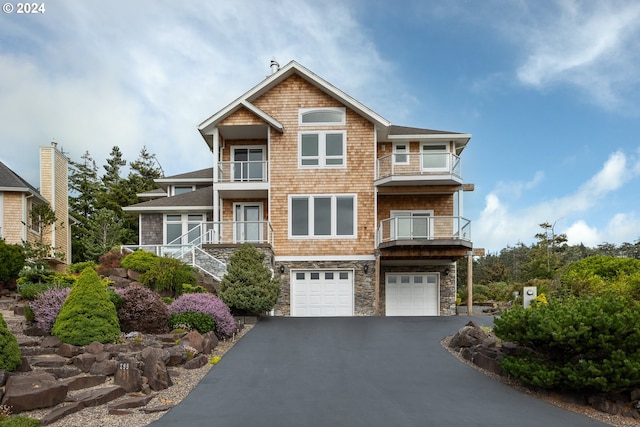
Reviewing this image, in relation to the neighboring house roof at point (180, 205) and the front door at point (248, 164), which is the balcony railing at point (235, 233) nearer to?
the neighboring house roof at point (180, 205)

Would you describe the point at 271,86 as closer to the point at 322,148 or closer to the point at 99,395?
the point at 322,148

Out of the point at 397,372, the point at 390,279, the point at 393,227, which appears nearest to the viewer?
the point at 397,372

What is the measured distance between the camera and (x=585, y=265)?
74.9ft

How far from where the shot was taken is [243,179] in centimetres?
2197

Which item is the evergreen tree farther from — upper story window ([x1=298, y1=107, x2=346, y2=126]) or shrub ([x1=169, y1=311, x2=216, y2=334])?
shrub ([x1=169, y1=311, x2=216, y2=334])

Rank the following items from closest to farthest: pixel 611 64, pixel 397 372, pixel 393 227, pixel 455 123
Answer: pixel 397 372, pixel 611 64, pixel 393 227, pixel 455 123

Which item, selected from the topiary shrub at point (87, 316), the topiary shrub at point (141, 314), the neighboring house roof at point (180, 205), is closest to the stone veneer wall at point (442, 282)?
the neighboring house roof at point (180, 205)

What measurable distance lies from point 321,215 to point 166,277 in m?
7.39

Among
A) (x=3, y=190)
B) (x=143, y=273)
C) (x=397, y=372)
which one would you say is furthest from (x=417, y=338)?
(x=3, y=190)

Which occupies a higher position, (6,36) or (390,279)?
(6,36)

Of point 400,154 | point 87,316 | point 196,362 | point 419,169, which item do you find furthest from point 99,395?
point 419,169

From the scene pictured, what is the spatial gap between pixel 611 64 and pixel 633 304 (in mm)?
10415

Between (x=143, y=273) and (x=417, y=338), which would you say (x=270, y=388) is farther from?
(x=143, y=273)

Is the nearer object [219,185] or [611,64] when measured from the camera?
[611,64]
